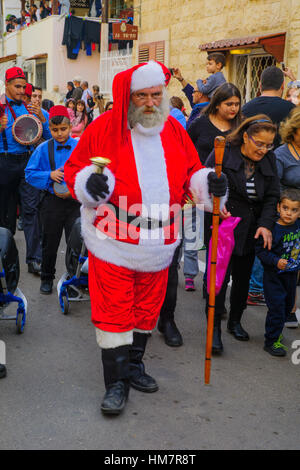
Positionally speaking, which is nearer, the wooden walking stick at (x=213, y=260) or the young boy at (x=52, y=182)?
the wooden walking stick at (x=213, y=260)

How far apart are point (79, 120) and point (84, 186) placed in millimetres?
8978

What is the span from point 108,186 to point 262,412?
1633 millimetres

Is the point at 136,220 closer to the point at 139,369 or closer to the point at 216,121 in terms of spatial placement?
the point at 139,369

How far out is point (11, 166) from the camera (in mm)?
6691

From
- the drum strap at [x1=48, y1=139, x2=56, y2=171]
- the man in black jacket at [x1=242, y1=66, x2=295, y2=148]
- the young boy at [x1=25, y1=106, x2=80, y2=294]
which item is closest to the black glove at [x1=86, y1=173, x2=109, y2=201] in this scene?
the young boy at [x1=25, y1=106, x2=80, y2=294]

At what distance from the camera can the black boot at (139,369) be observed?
3911mm

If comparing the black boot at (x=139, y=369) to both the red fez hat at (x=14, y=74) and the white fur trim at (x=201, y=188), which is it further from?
the red fez hat at (x=14, y=74)

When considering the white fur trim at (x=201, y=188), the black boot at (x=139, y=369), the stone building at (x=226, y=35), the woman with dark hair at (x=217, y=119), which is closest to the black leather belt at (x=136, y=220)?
the white fur trim at (x=201, y=188)

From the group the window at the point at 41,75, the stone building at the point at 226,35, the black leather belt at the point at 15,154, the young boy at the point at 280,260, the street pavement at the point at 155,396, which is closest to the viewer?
the street pavement at the point at 155,396

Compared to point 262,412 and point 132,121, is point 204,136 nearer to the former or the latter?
point 132,121

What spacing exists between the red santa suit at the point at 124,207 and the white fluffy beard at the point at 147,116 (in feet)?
0.12

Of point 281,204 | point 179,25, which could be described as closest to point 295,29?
point 179,25

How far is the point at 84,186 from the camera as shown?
3469mm

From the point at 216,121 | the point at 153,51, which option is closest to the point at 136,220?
the point at 216,121
